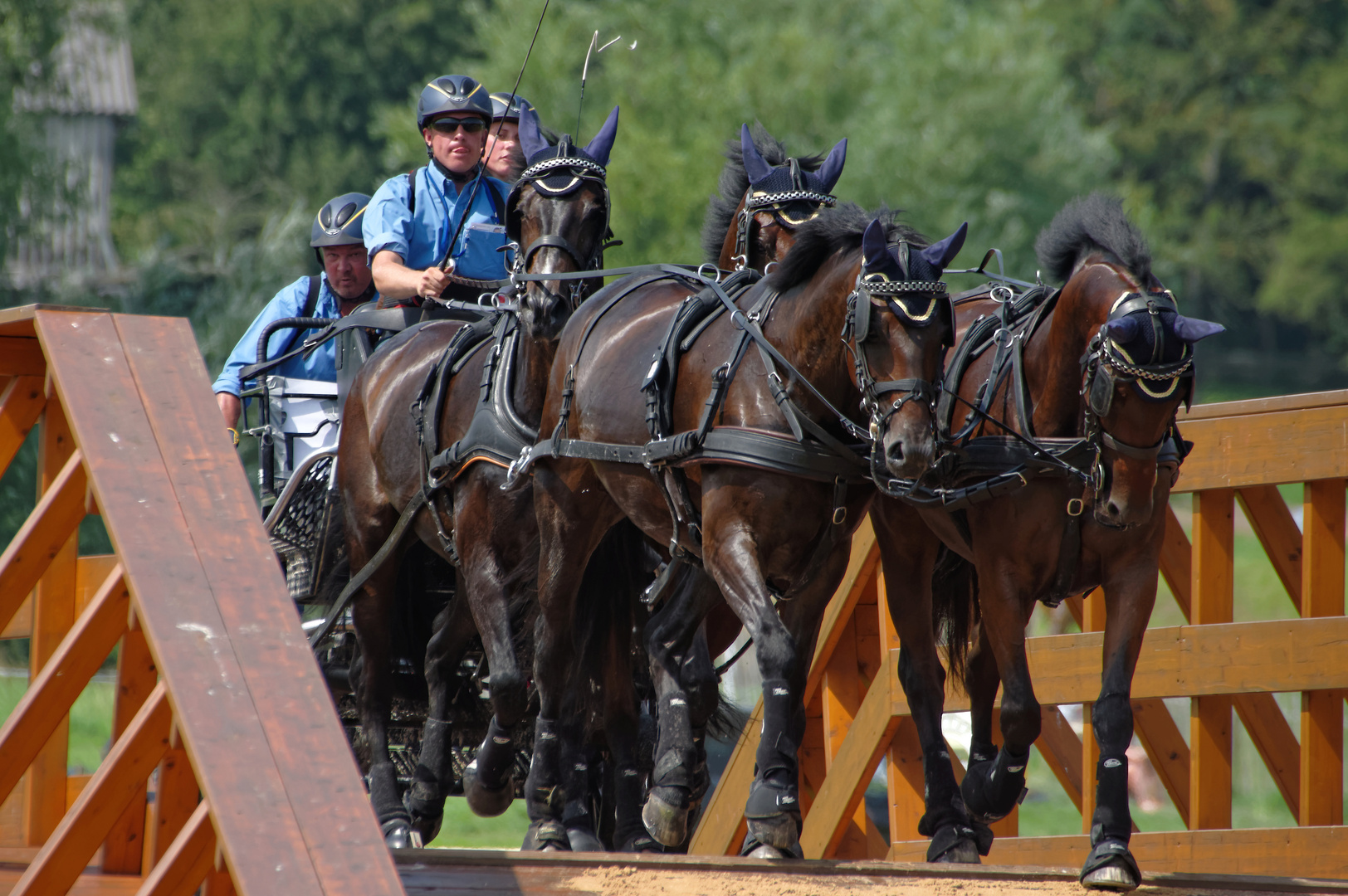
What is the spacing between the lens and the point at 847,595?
22.7 feet

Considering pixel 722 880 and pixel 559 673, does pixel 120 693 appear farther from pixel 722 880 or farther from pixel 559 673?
pixel 559 673

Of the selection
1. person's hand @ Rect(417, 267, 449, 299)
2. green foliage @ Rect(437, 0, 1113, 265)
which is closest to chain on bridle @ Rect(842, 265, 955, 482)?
person's hand @ Rect(417, 267, 449, 299)

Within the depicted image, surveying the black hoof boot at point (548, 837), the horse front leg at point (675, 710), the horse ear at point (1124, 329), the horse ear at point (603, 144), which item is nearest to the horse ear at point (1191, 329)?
the horse ear at point (1124, 329)

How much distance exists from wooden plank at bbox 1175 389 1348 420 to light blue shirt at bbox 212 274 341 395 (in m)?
4.02

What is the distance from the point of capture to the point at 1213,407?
5836 mm

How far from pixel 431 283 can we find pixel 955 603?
2.38m

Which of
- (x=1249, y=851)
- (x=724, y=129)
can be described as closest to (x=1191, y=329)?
(x=1249, y=851)

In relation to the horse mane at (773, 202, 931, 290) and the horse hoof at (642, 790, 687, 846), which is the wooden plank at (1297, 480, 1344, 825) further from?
the horse hoof at (642, 790, 687, 846)

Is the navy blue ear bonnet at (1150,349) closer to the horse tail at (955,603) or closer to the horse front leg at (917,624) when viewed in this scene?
the horse front leg at (917,624)

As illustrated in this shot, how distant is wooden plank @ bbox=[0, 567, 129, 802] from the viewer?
3.22 m

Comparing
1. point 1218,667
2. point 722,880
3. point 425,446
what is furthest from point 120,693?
point 1218,667

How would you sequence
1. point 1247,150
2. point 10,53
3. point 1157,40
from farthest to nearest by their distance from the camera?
point 1157,40
point 1247,150
point 10,53

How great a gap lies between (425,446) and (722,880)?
104 inches

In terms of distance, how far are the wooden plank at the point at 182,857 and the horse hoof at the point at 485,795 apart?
3019 mm
